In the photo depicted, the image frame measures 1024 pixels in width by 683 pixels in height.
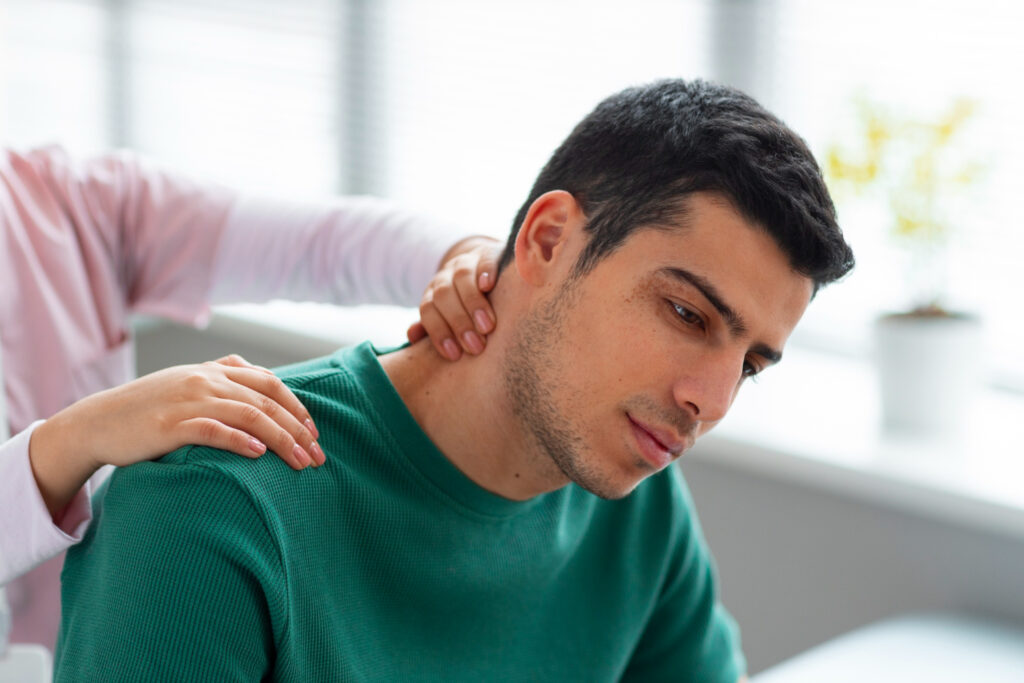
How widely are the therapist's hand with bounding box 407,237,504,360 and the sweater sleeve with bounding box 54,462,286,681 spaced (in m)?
0.29

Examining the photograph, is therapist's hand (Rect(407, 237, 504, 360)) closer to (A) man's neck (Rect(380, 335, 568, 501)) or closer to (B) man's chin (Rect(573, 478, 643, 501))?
(A) man's neck (Rect(380, 335, 568, 501))

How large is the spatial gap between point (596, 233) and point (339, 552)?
1.22ft

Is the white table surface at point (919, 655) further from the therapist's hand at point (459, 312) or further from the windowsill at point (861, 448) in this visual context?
the therapist's hand at point (459, 312)

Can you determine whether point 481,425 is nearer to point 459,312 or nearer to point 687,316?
point 459,312

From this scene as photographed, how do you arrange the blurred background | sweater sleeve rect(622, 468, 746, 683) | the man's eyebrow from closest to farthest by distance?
the man's eyebrow, sweater sleeve rect(622, 468, 746, 683), the blurred background

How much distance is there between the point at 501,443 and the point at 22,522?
0.44 metres

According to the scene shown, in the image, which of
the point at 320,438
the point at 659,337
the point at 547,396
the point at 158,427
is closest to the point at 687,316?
the point at 659,337

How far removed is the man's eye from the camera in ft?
3.41

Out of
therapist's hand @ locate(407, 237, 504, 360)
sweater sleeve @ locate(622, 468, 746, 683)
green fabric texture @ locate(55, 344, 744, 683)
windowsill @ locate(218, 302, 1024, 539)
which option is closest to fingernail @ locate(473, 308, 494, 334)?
therapist's hand @ locate(407, 237, 504, 360)

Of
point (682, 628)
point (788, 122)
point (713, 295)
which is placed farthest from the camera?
point (788, 122)

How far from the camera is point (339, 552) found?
1.03m

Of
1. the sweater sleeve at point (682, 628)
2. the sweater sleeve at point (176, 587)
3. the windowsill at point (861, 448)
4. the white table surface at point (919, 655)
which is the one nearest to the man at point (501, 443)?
the sweater sleeve at point (176, 587)

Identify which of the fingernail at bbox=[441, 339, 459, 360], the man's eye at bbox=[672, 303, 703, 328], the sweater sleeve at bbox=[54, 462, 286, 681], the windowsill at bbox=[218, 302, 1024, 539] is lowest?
the windowsill at bbox=[218, 302, 1024, 539]

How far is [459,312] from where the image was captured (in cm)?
116
